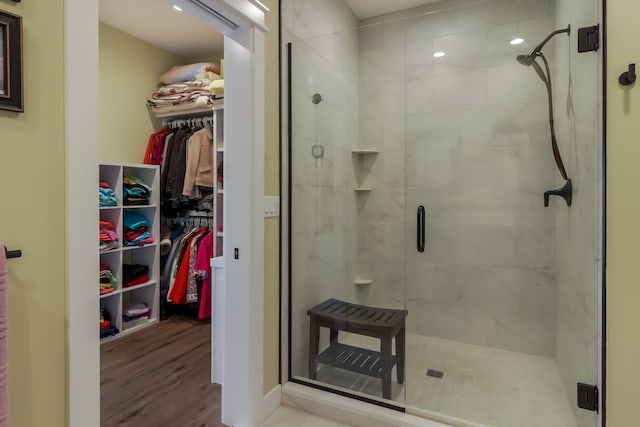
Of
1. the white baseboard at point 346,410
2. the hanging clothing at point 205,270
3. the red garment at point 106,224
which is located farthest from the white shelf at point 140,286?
the white baseboard at point 346,410

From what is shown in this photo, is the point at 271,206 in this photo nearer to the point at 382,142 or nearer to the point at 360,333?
the point at 360,333

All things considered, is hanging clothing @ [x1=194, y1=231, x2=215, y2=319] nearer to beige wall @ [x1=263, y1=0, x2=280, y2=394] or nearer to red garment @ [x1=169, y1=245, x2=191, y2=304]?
red garment @ [x1=169, y1=245, x2=191, y2=304]

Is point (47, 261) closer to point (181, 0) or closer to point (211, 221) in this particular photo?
point (181, 0)

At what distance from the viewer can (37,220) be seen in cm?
102

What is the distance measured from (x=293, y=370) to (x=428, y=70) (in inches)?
91.9

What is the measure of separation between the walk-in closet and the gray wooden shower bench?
3.22 ft

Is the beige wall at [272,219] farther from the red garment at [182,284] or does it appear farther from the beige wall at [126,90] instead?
the beige wall at [126,90]

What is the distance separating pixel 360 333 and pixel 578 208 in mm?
1326

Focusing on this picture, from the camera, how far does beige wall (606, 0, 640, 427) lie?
1.43 meters

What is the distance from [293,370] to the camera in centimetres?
218

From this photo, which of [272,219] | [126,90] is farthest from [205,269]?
[126,90]

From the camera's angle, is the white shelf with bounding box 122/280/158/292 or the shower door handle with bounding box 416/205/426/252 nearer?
the shower door handle with bounding box 416/205/426/252

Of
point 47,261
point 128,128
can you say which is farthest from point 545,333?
point 128,128

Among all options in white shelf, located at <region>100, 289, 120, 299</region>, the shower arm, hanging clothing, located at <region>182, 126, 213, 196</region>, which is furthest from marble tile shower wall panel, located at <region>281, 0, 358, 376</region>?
white shelf, located at <region>100, 289, 120, 299</region>
